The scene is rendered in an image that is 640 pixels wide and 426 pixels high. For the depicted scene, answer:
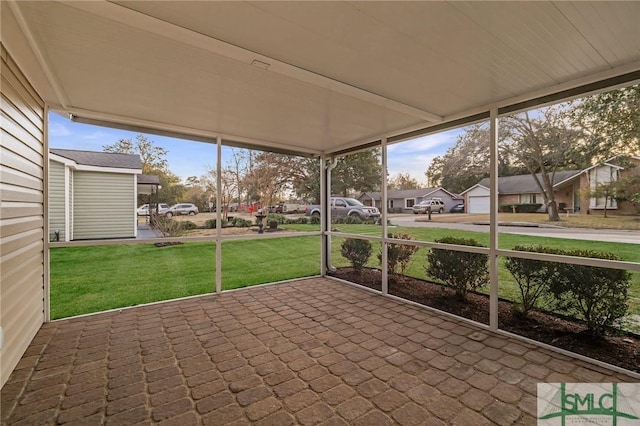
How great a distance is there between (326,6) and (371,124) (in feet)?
8.06

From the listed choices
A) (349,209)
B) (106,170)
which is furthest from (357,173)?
(106,170)

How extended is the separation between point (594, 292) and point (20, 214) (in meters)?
5.43

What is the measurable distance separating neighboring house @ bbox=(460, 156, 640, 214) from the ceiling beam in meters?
1.65

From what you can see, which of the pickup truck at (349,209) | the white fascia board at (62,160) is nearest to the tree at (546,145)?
the pickup truck at (349,209)

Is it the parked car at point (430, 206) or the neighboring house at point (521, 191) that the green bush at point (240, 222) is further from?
the neighboring house at point (521, 191)

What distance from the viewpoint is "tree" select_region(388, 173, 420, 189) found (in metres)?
4.42

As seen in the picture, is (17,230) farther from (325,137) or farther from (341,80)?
(325,137)

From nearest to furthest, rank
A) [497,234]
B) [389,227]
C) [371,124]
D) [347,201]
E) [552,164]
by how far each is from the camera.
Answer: [552,164] < [497,234] < [371,124] < [389,227] < [347,201]

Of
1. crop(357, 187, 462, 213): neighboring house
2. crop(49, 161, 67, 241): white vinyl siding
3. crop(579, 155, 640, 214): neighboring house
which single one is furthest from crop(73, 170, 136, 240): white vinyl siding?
crop(579, 155, 640, 214): neighboring house

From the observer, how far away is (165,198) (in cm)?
419

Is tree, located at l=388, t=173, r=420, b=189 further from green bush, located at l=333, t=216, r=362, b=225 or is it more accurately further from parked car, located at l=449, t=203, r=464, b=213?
green bush, located at l=333, t=216, r=362, b=225

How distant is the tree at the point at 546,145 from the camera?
9.53 ft

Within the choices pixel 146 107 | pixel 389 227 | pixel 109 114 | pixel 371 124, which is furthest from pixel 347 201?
pixel 109 114

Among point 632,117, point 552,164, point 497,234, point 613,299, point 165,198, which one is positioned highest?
point 632,117
